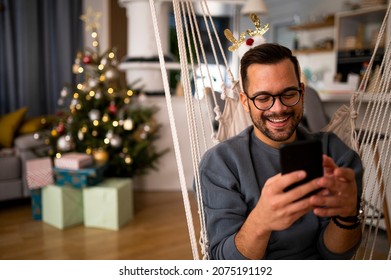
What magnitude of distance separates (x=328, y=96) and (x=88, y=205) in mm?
1285

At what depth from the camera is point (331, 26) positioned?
406 cm

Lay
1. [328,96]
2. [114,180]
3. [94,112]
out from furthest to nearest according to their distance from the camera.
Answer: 1. [94,112]
2. [114,180]
3. [328,96]

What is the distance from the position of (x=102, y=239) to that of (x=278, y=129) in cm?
139

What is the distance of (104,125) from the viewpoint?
2412mm

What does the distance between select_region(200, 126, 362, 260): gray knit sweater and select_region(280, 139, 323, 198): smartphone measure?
16cm

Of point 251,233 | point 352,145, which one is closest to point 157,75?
point 352,145

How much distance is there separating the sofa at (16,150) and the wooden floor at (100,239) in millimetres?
121

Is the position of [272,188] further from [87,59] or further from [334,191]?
[87,59]

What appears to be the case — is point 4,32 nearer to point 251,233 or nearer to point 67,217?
point 67,217

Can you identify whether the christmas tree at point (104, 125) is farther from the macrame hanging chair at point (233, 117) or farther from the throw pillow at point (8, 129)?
the macrame hanging chair at point (233, 117)

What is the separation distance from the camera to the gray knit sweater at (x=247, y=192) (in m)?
0.76

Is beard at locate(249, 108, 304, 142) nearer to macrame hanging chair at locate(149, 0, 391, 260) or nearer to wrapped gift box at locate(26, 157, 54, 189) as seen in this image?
macrame hanging chair at locate(149, 0, 391, 260)

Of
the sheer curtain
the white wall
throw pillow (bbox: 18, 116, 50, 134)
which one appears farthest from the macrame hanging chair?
the white wall

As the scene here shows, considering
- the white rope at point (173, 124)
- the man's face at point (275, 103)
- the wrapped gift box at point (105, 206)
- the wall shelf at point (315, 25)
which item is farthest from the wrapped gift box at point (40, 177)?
the wall shelf at point (315, 25)
